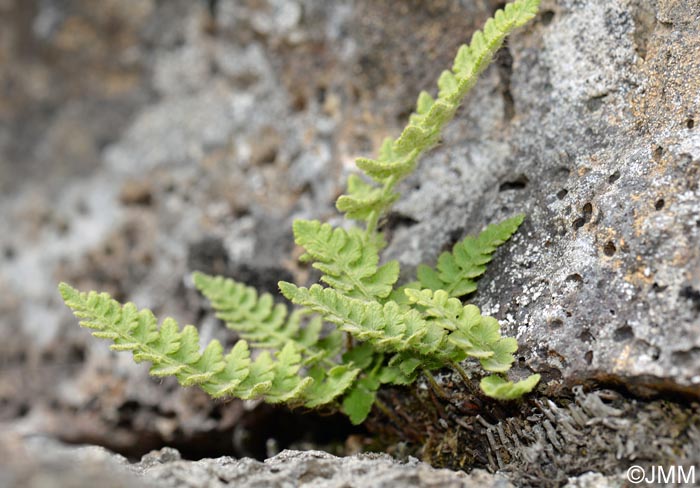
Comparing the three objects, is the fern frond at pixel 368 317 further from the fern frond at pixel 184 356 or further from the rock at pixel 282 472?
the rock at pixel 282 472

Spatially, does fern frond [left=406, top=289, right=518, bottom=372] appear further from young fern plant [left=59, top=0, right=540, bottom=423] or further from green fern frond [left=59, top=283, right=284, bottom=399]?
green fern frond [left=59, top=283, right=284, bottom=399]

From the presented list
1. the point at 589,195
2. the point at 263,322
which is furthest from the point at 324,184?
the point at 589,195

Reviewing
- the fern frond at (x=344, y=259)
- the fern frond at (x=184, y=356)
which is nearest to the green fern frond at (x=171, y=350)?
the fern frond at (x=184, y=356)

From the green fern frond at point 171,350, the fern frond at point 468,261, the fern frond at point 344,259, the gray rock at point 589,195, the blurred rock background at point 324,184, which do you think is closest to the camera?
the gray rock at point 589,195

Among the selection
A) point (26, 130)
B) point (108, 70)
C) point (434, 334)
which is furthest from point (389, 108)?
point (26, 130)

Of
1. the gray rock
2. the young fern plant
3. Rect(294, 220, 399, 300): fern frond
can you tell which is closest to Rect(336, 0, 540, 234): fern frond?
the young fern plant

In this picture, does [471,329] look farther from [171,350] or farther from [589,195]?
[171,350]
